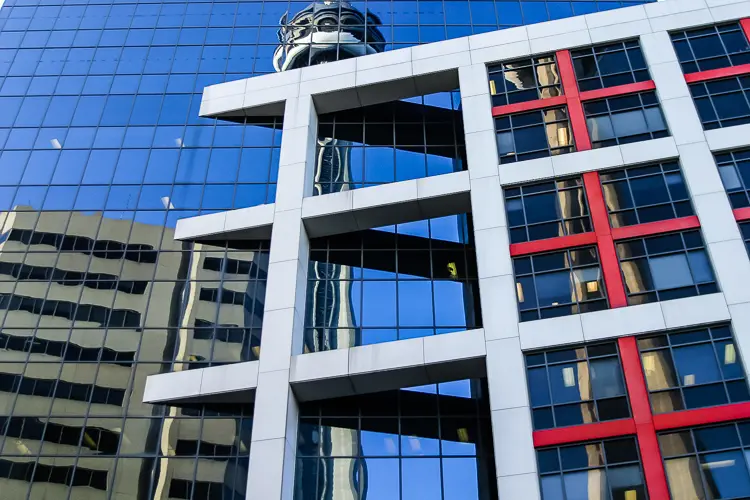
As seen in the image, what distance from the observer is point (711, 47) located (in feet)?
108

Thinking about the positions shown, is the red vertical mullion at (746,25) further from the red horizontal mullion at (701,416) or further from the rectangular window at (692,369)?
the red horizontal mullion at (701,416)

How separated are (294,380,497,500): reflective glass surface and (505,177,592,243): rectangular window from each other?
6221 millimetres

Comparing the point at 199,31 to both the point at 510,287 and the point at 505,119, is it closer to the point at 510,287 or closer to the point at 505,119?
the point at 505,119

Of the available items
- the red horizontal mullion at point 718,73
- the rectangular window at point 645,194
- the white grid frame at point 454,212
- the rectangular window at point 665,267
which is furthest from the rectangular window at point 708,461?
the red horizontal mullion at point 718,73

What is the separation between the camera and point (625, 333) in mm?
25672

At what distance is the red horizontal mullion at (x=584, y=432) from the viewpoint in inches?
945

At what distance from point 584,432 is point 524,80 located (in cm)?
1646

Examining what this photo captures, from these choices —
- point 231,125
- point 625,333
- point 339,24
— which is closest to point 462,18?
point 339,24

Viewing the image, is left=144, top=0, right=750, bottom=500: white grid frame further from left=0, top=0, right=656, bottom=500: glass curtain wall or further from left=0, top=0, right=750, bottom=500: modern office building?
left=0, top=0, right=656, bottom=500: glass curtain wall

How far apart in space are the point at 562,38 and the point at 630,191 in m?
8.91

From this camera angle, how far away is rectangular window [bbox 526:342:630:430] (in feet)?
81.0

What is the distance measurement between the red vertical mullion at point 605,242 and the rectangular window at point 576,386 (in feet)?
6.29

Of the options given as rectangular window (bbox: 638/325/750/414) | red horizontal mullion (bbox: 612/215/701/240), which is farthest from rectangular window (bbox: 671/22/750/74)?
rectangular window (bbox: 638/325/750/414)

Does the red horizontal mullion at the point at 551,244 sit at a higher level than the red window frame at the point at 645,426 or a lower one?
higher
